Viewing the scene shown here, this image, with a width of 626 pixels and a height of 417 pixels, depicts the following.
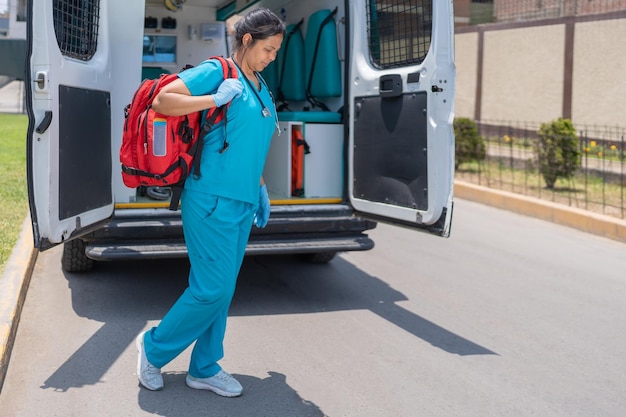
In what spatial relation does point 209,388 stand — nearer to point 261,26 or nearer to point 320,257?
point 261,26

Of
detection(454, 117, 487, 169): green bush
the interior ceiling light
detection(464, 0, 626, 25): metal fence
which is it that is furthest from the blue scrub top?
detection(464, 0, 626, 25): metal fence

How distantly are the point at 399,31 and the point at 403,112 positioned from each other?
0.62 meters

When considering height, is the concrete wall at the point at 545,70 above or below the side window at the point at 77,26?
above

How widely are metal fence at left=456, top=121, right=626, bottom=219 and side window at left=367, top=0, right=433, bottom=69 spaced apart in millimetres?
4545

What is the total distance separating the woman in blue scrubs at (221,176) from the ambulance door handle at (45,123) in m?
0.78

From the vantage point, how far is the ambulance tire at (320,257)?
23.5 ft

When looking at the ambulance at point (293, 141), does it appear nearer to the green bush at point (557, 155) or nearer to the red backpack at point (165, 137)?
the red backpack at point (165, 137)

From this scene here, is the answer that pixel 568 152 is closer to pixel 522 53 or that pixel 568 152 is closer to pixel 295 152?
pixel 295 152

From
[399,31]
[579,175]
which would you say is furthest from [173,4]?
[579,175]

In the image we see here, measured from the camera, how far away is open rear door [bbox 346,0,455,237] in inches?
205

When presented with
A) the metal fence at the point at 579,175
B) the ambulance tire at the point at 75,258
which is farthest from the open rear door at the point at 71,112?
the metal fence at the point at 579,175

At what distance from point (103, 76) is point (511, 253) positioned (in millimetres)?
4404

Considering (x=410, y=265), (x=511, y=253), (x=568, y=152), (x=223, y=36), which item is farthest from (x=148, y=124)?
(x=568, y=152)

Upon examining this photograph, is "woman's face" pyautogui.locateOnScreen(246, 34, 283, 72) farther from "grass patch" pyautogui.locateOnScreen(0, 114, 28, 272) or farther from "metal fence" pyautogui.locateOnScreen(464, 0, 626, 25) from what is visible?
"metal fence" pyautogui.locateOnScreen(464, 0, 626, 25)
